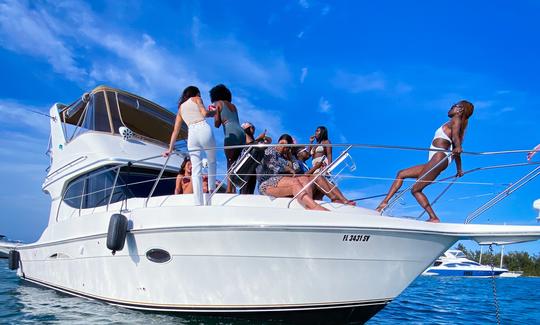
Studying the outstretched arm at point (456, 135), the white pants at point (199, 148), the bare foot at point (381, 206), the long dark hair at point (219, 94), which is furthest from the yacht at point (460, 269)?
the white pants at point (199, 148)

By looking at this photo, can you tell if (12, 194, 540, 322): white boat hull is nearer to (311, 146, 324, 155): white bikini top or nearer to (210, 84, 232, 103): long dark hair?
(311, 146, 324, 155): white bikini top

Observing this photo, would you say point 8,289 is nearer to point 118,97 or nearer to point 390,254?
point 118,97

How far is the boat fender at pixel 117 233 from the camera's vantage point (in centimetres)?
490

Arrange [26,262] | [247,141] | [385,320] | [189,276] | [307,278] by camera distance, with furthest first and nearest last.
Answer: [26,262]
[385,320]
[247,141]
[189,276]
[307,278]

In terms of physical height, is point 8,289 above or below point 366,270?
below

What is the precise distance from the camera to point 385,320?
6.56m

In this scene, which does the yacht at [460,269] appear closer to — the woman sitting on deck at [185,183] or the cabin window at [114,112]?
the cabin window at [114,112]

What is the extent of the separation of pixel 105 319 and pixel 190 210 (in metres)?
1.74

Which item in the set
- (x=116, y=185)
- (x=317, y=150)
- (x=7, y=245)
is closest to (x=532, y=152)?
(x=317, y=150)

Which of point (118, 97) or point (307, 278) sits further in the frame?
point (118, 97)

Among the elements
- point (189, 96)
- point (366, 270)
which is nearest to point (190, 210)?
point (189, 96)

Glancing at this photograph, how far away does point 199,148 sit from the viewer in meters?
4.82

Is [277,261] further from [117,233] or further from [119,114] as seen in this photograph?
[119,114]

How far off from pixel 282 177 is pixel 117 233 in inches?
82.5
